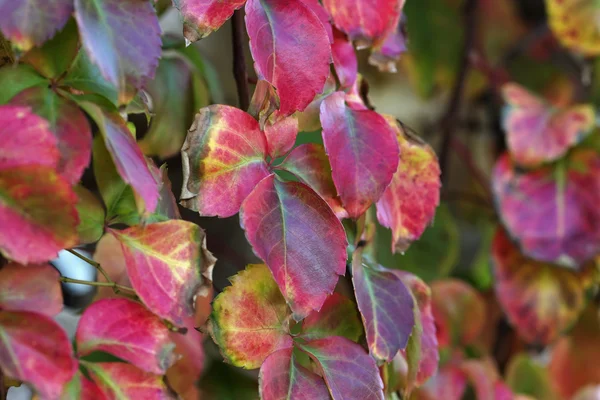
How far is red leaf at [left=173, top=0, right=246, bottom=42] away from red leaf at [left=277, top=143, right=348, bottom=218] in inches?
3.0

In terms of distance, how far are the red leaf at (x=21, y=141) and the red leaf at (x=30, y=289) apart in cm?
5

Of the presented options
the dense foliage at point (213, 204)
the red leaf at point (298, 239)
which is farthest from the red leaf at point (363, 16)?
the red leaf at point (298, 239)

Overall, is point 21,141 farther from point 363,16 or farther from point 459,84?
point 459,84

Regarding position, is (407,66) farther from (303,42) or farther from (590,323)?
(303,42)

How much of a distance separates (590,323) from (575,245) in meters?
0.20

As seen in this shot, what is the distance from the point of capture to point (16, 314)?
28 centimetres

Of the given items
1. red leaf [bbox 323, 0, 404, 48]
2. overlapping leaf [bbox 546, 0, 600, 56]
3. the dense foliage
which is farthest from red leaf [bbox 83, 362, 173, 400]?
overlapping leaf [bbox 546, 0, 600, 56]

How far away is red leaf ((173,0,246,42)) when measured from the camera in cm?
32

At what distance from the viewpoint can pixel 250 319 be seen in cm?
34

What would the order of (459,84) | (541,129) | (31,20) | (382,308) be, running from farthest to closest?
(459,84) < (541,129) < (382,308) < (31,20)

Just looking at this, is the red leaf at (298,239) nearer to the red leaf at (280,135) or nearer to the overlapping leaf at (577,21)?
the red leaf at (280,135)

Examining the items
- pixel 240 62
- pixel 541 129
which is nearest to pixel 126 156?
pixel 240 62

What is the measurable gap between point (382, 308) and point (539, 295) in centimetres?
59

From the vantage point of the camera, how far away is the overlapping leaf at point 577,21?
2.96 feet
